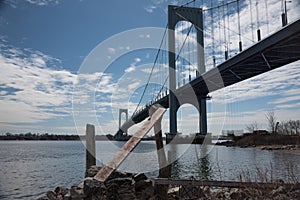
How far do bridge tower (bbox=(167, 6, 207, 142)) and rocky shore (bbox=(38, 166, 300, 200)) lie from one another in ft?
80.9

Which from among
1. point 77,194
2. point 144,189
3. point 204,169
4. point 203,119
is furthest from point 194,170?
point 203,119

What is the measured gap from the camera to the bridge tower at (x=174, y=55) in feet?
101

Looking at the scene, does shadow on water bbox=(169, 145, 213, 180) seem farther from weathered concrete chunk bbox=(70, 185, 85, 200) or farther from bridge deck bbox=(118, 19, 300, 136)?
bridge deck bbox=(118, 19, 300, 136)

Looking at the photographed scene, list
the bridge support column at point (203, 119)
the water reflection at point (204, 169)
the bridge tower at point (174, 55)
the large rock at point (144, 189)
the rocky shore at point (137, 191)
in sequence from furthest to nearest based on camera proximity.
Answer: the bridge support column at point (203, 119) < the bridge tower at point (174, 55) < the water reflection at point (204, 169) < the large rock at point (144, 189) < the rocky shore at point (137, 191)

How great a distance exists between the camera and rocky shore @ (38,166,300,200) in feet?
15.1

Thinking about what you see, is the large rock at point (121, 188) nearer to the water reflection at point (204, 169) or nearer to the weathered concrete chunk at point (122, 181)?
the weathered concrete chunk at point (122, 181)

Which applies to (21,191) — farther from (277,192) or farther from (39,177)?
(277,192)

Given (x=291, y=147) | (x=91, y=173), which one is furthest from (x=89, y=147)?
(x=291, y=147)

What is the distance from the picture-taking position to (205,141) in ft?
113

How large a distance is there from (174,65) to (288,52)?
15.9m

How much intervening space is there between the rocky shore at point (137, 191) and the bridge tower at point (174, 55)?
2465cm

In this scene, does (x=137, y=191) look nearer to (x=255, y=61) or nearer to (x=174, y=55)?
(x=255, y=61)

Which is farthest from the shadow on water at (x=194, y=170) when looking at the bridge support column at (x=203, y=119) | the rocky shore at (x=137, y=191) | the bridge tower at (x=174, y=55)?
the bridge support column at (x=203, y=119)

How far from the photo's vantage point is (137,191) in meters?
5.21
